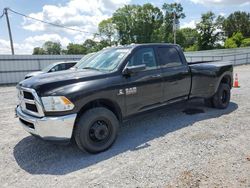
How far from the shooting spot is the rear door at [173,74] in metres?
5.00

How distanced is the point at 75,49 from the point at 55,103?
8427 centimetres

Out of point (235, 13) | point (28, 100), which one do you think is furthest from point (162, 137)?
point (235, 13)

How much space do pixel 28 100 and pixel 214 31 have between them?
210ft

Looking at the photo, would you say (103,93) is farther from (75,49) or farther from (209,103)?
(75,49)

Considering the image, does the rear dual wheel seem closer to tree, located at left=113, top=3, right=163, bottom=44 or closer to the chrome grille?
the chrome grille

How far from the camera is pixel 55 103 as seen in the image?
3459mm

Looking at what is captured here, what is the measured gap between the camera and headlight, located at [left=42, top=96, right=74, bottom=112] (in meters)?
3.46

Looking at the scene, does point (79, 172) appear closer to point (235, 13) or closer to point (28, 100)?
point (28, 100)

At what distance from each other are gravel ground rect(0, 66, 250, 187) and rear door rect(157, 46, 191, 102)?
2.34 ft

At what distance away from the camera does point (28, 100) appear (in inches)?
149

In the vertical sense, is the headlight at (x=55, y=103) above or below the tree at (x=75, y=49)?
below

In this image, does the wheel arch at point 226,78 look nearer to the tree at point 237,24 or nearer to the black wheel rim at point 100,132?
the black wheel rim at point 100,132

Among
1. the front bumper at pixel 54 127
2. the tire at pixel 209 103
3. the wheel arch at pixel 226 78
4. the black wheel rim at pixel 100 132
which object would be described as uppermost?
the wheel arch at pixel 226 78


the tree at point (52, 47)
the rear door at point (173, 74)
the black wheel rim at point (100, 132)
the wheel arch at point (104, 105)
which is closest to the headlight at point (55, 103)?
the wheel arch at point (104, 105)
